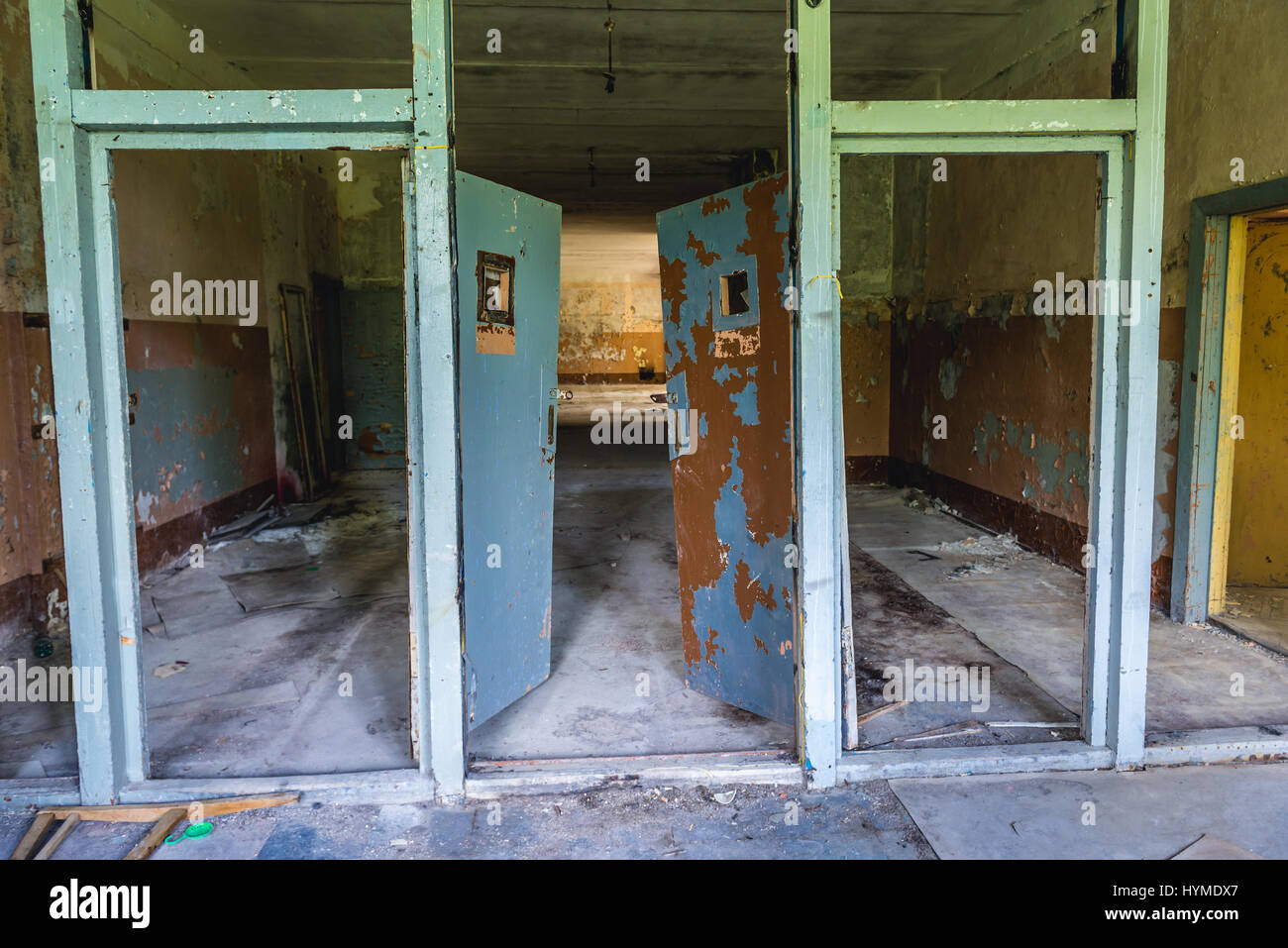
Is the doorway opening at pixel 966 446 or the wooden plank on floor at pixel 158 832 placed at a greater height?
the doorway opening at pixel 966 446

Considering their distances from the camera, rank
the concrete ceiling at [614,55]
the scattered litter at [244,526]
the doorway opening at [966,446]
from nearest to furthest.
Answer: the doorway opening at [966,446] < the concrete ceiling at [614,55] < the scattered litter at [244,526]

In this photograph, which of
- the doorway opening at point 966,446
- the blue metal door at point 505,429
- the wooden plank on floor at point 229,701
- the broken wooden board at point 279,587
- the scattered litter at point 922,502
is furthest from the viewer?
the scattered litter at point 922,502

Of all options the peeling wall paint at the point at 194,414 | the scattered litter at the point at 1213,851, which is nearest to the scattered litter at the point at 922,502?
the scattered litter at the point at 1213,851

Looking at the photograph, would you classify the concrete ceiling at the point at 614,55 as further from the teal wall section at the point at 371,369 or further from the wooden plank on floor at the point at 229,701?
the wooden plank on floor at the point at 229,701

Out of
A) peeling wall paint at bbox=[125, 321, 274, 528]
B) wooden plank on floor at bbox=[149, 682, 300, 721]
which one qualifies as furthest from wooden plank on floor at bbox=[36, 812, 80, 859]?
peeling wall paint at bbox=[125, 321, 274, 528]

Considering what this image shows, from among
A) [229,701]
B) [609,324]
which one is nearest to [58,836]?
[229,701]

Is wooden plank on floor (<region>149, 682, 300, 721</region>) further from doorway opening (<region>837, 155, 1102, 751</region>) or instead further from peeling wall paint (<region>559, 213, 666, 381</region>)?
peeling wall paint (<region>559, 213, 666, 381</region>)

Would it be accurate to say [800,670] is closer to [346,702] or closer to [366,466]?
[346,702]

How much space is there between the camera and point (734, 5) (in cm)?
545

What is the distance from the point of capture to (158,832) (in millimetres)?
2377

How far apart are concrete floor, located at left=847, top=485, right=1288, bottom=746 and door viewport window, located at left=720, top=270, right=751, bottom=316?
154 centimetres

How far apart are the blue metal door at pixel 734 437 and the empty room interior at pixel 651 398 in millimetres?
15

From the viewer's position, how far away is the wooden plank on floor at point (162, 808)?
247 cm
